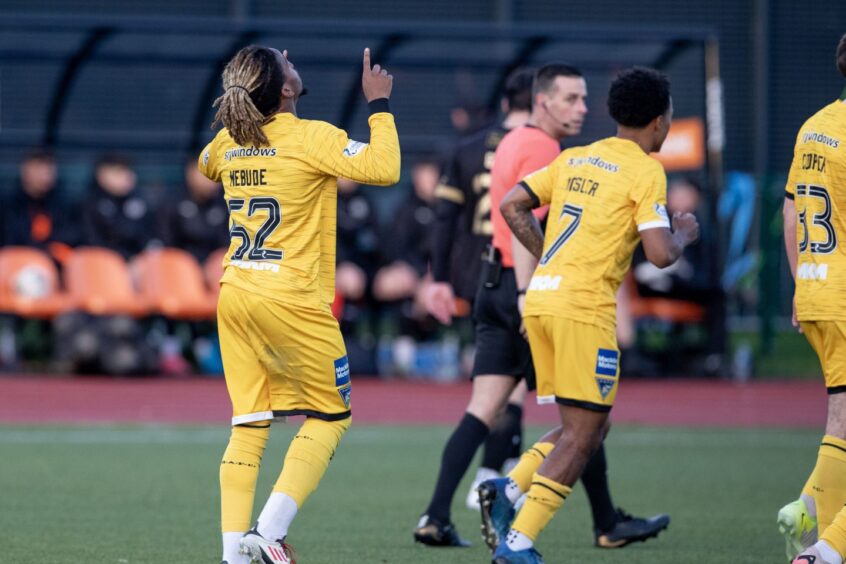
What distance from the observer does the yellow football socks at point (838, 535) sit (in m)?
5.38

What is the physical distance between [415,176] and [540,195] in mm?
11104

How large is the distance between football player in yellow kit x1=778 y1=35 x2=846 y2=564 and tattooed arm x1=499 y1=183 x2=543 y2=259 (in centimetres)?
107

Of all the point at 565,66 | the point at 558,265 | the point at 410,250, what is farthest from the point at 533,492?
the point at 410,250

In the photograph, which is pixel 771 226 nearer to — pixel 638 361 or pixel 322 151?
pixel 638 361

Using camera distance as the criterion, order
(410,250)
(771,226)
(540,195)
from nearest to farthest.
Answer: (540,195) → (410,250) → (771,226)

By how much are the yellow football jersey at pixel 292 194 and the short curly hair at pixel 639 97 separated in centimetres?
96

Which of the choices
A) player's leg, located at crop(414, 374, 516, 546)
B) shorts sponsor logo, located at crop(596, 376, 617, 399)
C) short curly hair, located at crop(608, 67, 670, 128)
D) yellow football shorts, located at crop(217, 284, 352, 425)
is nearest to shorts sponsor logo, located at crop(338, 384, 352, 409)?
yellow football shorts, located at crop(217, 284, 352, 425)

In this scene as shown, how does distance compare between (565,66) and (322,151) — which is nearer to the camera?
(322,151)

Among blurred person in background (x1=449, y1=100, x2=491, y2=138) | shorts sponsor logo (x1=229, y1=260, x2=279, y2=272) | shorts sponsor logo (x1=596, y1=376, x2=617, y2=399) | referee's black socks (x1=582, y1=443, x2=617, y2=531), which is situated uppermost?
blurred person in background (x1=449, y1=100, x2=491, y2=138)

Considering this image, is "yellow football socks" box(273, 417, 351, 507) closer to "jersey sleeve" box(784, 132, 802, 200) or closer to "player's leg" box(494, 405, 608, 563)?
"player's leg" box(494, 405, 608, 563)

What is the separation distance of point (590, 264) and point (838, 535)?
139cm

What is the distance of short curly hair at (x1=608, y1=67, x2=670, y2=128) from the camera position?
5.86 m

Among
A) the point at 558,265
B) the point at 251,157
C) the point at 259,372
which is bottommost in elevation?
the point at 259,372

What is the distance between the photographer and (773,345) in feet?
63.2
